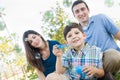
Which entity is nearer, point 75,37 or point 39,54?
point 75,37

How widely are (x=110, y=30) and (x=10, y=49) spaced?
9.84ft

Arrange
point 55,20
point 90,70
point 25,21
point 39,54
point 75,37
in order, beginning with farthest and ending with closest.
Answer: point 25,21, point 55,20, point 39,54, point 75,37, point 90,70

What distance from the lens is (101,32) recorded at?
231 centimetres

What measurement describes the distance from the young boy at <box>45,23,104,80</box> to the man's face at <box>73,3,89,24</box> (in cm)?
43

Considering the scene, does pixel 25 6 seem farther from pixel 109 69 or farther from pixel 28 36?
pixel 109 69

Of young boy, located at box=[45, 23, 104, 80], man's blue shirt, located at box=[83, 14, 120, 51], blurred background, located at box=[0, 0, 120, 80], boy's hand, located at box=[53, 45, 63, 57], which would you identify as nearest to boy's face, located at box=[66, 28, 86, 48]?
young boy, located at box=[45, 23, 104, 80]

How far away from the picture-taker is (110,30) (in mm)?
2344

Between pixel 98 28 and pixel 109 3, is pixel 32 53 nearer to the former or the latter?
pixel 98 28

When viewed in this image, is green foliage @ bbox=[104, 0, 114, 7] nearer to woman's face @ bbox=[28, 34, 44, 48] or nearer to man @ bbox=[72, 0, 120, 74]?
man @ bbox=[72, 0, 120, 74]

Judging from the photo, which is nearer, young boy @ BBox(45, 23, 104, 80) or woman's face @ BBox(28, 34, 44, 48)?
young boy @ BBox(45, 23, 104, 80)

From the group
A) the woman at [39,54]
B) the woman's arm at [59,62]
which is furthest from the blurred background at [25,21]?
the woman's arm at [59,62]

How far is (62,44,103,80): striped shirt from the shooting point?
6.16 ft

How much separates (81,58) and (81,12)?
0.63m

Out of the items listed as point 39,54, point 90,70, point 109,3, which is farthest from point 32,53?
point 109,3
